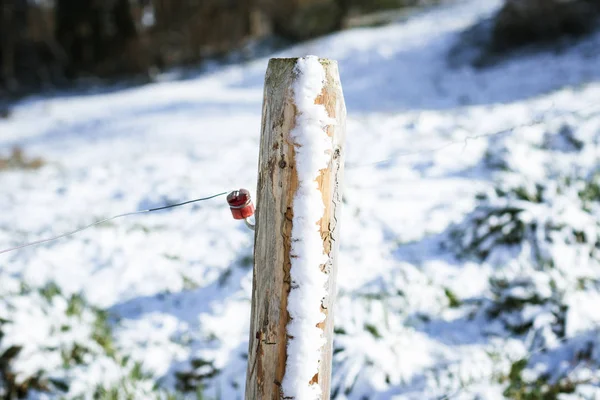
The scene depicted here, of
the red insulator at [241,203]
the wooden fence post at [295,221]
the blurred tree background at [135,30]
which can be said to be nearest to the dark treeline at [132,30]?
the blurred tree background at [135,30]

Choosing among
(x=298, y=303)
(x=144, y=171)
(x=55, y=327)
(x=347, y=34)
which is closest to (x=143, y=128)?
(x=144, y=171)

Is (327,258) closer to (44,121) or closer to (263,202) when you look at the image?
(263,202)

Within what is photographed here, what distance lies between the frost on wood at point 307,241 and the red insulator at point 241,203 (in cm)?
32

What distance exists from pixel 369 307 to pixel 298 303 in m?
1.72

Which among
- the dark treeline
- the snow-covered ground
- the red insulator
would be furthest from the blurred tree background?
the red insulator

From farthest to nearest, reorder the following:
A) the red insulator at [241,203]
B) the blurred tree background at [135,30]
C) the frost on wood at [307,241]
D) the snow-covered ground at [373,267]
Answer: the blurred tree background at [135,30], the snow-covered ground at [373,267], the red insulator at [241,203], the frost on wood at [307,241]

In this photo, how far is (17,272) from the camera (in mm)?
3980

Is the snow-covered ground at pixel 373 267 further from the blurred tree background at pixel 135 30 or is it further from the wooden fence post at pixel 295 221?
the blurred tree background at pixel 135 30

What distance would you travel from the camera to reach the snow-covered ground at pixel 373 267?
9.95 ft

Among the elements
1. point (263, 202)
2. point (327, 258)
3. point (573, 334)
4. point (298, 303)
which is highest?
point (263, 202)

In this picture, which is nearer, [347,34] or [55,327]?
[55,327]

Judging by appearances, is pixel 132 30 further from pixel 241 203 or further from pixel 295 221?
pixel 295 221

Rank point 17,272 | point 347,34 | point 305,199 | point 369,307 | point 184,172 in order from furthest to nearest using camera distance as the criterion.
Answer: point 347,34, point 184,172, point 17,272, point 369,307, point 305,199

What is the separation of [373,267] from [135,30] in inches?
512
